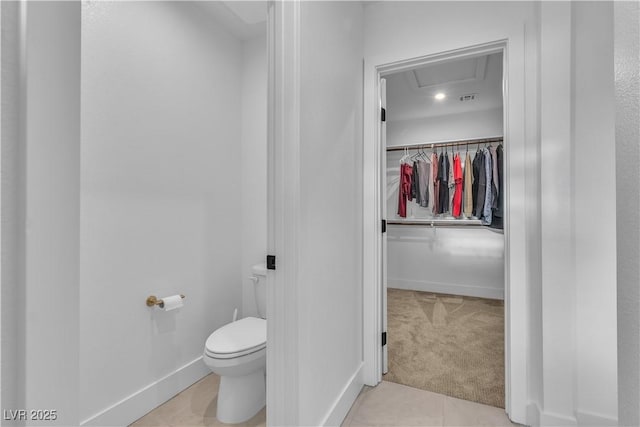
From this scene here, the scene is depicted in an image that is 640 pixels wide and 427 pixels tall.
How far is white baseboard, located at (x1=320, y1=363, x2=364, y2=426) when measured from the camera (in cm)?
149

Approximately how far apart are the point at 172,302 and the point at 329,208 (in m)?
1.11

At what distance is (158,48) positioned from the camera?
182cm

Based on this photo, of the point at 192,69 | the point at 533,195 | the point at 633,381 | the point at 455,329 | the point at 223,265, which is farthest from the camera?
the point at 455,329

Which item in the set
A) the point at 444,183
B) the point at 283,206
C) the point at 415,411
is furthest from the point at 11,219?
the point at 444,183

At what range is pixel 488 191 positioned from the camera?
3.33m

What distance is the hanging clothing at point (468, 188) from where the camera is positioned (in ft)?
11.4

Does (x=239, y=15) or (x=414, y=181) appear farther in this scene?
(x=414, y=181)

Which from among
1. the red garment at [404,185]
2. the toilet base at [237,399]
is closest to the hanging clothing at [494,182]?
the red garment at [404,185]

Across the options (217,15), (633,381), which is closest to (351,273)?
(633,381)

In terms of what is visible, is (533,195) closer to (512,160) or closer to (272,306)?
(512,160)

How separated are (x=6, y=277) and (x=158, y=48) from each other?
1.87 m

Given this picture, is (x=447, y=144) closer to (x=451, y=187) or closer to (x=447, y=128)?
(x=447, y=128)

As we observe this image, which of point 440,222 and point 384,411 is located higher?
point 440,222

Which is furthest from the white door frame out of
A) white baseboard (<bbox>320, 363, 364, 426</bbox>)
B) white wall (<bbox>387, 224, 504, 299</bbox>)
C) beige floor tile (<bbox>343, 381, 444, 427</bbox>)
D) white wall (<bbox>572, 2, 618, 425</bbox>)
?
white wall (<bbox>387, 224, 504, 299</bbox>)
